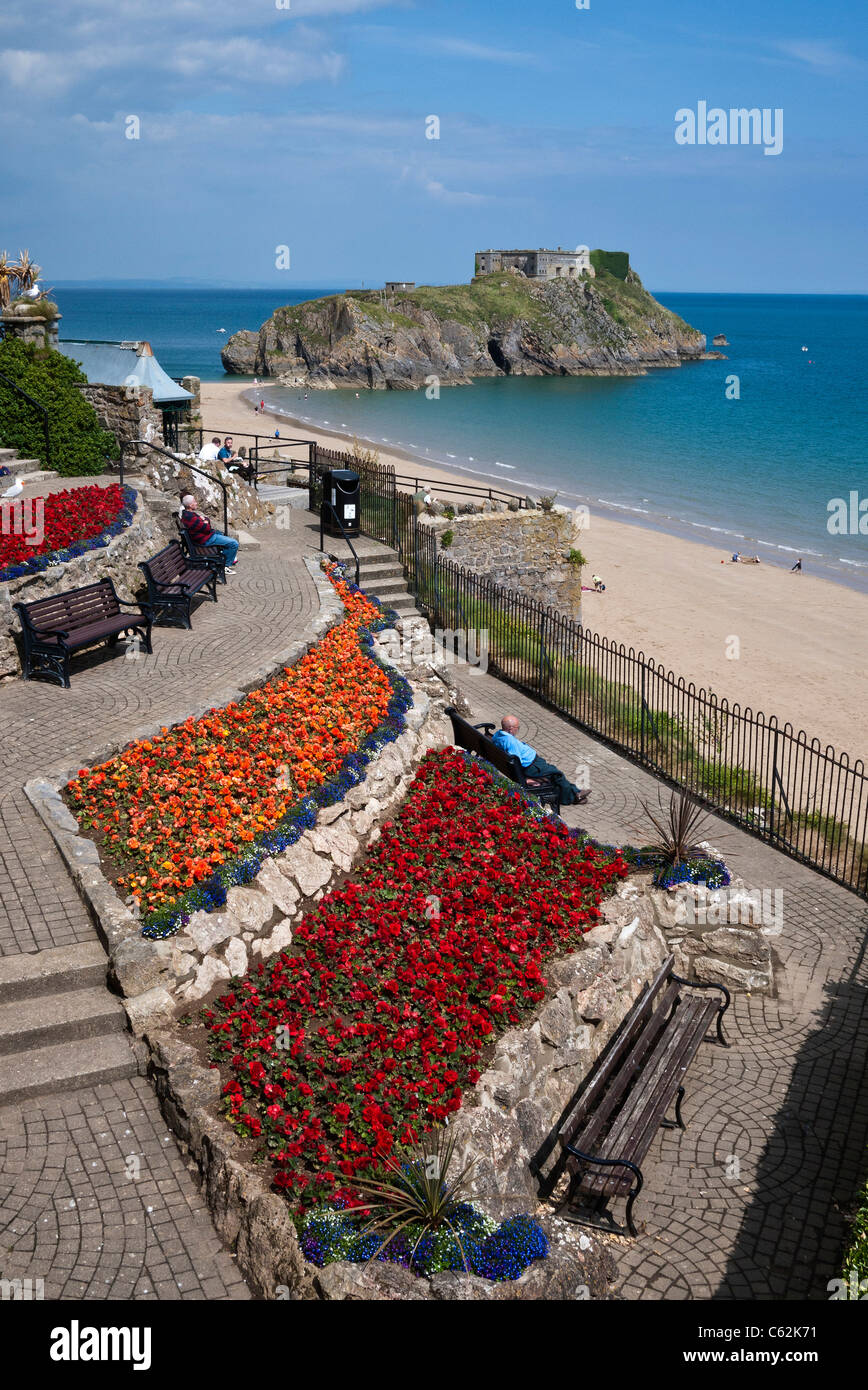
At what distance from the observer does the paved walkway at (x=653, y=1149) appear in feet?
20.0

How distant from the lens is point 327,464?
79.9 ft

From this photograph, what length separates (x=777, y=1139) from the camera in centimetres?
859

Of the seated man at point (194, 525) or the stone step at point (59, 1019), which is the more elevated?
the seated man at point (194, 525)

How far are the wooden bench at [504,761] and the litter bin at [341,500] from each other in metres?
7.72

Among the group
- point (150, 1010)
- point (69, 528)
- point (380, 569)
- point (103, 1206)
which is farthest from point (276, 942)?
point (380, 569)

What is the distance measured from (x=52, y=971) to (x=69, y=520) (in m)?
8.71

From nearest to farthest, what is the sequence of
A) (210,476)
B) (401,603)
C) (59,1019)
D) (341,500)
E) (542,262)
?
1. (59,1019)
2. (401,603)
3. (210,476)
4. (341,500)
5. (542,262)

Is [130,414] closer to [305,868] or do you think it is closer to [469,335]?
[305,868]

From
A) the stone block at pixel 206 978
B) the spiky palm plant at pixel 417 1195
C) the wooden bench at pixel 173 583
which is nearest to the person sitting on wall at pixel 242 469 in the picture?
the wooden bench at pixel 173 583

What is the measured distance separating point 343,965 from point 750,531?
39.6m

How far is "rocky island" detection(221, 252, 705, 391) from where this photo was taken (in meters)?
112

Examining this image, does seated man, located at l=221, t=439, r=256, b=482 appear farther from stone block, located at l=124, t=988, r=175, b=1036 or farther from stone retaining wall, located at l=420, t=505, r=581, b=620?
stone block, located at l=124, t=988, r=175, b=1036

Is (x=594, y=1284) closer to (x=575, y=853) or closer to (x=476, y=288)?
(x=575, y=853)

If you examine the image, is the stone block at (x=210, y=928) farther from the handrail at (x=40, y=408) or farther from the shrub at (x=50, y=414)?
the shrub at (x=50, y=414)
